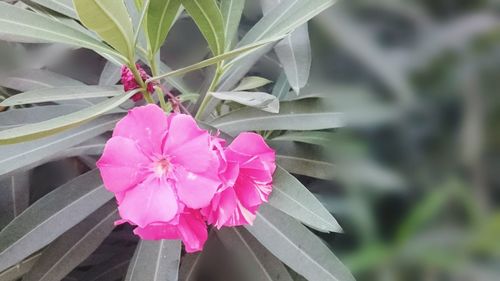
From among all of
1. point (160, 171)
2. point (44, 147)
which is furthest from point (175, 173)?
point (44, 147)

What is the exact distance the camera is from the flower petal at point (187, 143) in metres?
0.61

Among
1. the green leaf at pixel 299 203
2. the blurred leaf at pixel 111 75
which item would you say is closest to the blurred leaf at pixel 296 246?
the green leaf at pixel 299 203

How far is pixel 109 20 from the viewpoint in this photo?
24.0 inches

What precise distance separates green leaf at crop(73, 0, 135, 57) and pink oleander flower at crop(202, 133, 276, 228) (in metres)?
0.15

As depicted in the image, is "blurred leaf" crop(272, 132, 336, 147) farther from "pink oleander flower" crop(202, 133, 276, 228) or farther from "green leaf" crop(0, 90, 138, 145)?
"green leaf" crop(0, 90, 138, 145)

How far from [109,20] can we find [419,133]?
40 cm

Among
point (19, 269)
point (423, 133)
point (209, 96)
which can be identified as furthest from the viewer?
point (19, 269)

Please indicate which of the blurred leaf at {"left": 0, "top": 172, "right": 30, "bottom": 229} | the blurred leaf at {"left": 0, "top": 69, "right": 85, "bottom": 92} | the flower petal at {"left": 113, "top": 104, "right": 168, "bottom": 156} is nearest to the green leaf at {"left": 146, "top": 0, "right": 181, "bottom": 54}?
the flower petal at {"left": 113, "top": 104, "right": 168, "bottom": 156}

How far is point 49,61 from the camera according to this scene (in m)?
0.95

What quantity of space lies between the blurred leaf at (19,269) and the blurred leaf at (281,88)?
17.0 inches

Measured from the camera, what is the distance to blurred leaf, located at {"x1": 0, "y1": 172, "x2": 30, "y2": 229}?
2.87ft

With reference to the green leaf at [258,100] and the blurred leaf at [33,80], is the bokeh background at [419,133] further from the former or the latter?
the blurred leaf at [33,80]

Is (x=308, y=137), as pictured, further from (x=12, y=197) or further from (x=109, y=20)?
(x=12, y=197)

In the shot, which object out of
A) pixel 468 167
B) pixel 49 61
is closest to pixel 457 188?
pixel 468 167
